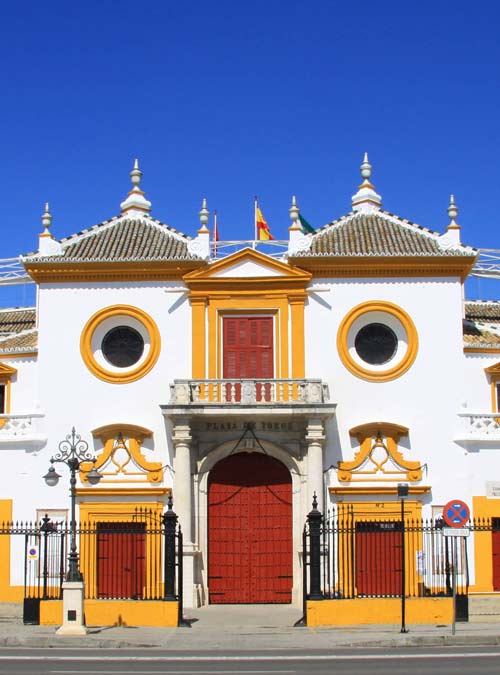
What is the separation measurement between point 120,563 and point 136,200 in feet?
35.7

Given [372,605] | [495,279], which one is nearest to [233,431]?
[372,605]

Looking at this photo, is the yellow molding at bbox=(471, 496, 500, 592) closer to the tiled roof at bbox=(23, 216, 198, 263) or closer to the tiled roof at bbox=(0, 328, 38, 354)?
the tiled roof at bbox=(23, 216, 198, 263)

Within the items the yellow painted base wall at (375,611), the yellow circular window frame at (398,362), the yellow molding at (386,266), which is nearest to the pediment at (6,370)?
the yellow molding at (386,266)

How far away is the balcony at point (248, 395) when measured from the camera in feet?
89.6

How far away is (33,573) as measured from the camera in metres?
27.1

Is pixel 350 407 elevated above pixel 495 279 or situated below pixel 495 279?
below

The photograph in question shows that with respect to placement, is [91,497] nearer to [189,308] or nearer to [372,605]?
[189,308]

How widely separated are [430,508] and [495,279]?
987cm

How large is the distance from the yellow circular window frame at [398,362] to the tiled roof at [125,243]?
464cm

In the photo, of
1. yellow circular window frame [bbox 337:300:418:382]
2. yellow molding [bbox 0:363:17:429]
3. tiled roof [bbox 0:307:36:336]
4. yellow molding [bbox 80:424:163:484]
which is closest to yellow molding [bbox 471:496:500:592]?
yellow circular window frame [bbox 337:300:418:382]

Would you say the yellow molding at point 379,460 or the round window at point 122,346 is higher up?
the round window at point 122,346

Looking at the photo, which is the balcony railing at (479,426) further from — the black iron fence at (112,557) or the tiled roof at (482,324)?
the black iron fence at (112,557)

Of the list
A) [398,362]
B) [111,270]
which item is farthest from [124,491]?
[398,362]

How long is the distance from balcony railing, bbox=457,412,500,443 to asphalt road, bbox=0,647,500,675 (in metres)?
9.46
